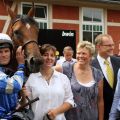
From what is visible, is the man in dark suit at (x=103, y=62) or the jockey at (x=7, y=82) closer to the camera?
the jockey at (x=7, y=82)

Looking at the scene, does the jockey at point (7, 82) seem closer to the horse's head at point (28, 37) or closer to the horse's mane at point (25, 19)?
the horse's head at point (28, 37)

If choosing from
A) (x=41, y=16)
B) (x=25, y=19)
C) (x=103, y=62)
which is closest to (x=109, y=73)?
(x=103, y=62)

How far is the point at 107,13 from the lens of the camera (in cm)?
2452

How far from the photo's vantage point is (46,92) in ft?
13.0

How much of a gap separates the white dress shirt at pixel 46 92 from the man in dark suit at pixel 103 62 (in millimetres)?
824

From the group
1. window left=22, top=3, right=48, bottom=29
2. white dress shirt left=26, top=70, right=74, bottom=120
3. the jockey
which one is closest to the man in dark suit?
white dress shirt left=26, top=70, right=74, bottom=120

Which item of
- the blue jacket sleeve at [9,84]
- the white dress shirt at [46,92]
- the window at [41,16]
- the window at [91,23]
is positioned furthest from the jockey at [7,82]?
the window at [91,23]

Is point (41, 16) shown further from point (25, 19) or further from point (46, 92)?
point (46, 92)

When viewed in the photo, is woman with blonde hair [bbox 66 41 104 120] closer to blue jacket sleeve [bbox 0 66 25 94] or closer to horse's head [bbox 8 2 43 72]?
horse's head [bbox 8 2 43 72]

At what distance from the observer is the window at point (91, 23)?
2386cm

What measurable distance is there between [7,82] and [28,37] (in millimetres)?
1271

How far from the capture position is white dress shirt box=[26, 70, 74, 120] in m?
3.96

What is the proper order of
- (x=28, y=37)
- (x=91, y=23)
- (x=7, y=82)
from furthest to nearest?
(x=91, y=23) → (x=28, y=37) → (x=7, y=82)

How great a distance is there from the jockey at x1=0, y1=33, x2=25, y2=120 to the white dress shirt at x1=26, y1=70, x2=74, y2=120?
1.46 feet
